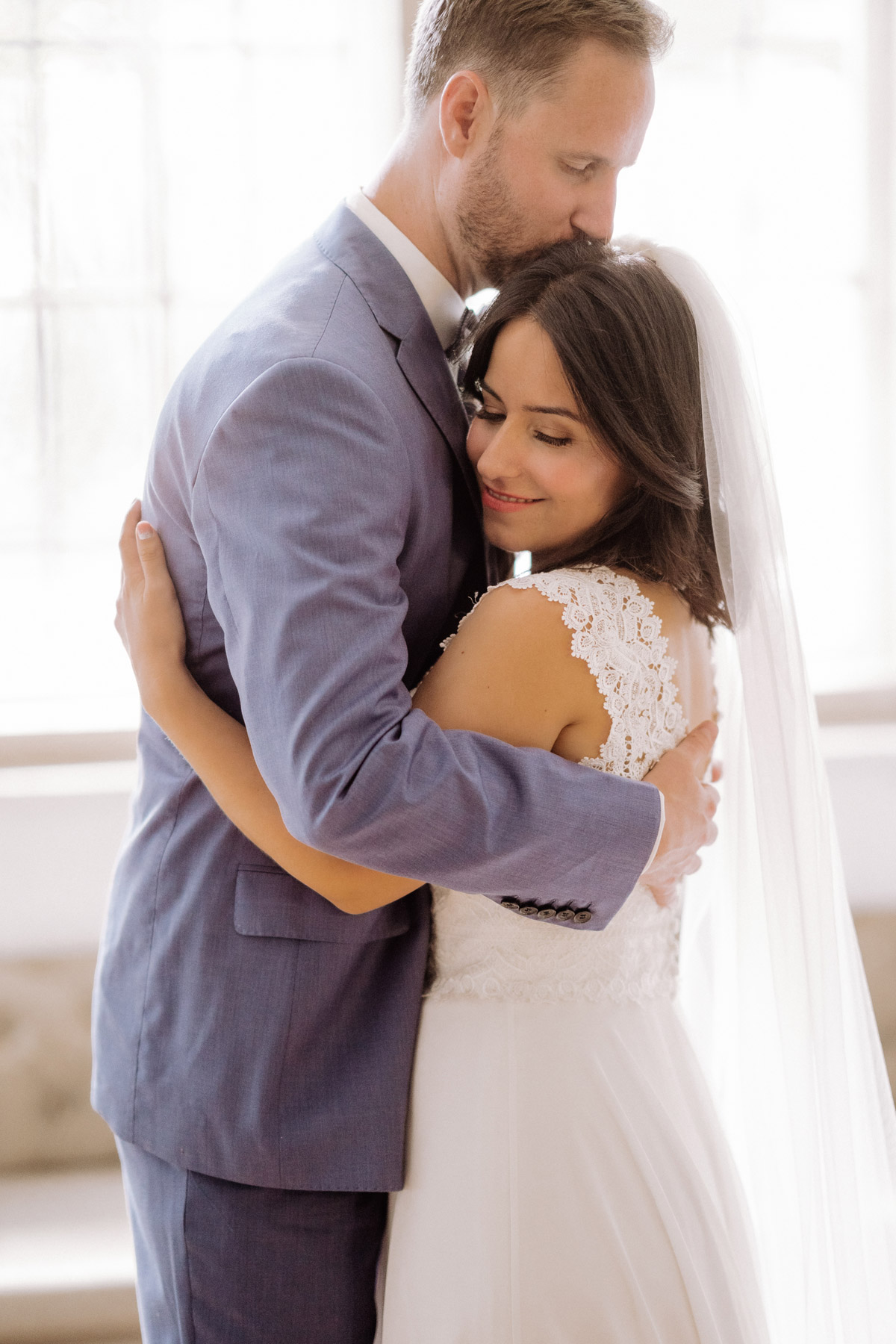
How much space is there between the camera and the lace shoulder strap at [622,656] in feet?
3.99

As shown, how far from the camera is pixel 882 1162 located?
144 centimetres

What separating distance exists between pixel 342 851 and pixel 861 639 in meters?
2.42

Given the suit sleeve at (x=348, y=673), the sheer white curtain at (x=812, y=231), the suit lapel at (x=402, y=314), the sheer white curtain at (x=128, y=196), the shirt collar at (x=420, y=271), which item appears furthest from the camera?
the sheer white curtain at (x=812, y=231)

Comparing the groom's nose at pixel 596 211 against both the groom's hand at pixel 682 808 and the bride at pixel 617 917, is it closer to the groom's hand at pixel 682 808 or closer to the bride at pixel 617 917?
the bride at pixel 617 917

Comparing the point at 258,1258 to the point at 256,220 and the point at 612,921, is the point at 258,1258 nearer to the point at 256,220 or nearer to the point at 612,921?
the point at 612,921

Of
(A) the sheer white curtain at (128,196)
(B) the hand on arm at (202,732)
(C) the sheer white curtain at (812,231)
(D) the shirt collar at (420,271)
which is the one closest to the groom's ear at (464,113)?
(D) the shirt collar at (420,271)

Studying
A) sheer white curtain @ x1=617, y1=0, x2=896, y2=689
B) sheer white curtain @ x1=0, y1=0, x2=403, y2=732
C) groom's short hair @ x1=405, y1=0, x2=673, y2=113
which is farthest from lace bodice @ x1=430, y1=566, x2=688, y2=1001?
sheer white curtain @ x1=617, y1=0, x2=896, y2=689

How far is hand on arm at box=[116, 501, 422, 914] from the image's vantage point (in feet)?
3.75

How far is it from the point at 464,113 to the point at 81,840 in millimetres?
1824

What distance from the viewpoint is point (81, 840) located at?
102 inches

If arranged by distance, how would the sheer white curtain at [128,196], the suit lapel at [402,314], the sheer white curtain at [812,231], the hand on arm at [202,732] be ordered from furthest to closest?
the sheer white curtain at [812,231] → the sheer white curtain at [128,196] → the suit lapel at [402,314] → the hand on arm at [202,732]

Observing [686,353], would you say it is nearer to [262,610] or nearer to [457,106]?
Result: [457,106]

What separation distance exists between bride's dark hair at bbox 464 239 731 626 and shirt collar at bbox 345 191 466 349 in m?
0.06

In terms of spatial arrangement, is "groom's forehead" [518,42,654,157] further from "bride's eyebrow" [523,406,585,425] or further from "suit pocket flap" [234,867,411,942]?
"suit pocket flap" [234,867,411,942]
